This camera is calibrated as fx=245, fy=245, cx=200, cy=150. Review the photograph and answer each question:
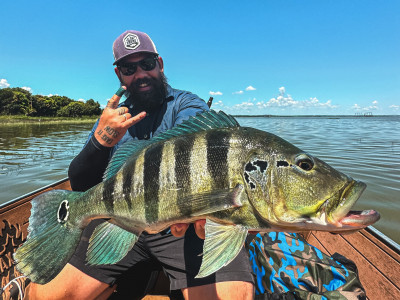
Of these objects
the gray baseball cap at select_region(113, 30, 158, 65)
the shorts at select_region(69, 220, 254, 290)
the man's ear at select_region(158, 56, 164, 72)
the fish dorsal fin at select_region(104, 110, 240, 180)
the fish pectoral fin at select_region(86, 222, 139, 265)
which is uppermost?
the gray baseball cap at select_region(113, 30, 158, 65)

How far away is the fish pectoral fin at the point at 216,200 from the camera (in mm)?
1497

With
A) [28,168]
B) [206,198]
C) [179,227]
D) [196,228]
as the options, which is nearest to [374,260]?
[196,228]

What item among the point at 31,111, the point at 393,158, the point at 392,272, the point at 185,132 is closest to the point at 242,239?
the point at 185,132

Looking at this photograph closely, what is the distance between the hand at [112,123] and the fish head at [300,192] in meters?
1.21

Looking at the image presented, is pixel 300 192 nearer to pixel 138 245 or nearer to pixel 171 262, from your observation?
pixel 171 262

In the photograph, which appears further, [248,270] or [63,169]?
[63,169]

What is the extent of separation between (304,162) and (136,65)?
2.49 m

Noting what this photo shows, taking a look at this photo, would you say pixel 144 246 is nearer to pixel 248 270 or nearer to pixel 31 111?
pixel 248 270

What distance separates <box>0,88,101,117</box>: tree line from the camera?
2454 inches

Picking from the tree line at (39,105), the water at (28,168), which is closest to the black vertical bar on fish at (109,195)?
the water at (28,168)

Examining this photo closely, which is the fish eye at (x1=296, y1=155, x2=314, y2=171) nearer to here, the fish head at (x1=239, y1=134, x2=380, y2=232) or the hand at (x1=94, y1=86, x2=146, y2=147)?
the fish head at (x1=239, y1=134, x2=380, y2=232)

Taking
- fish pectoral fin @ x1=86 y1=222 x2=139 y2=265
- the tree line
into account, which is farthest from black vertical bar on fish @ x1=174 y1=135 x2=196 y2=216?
the tree line

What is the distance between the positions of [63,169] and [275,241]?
9725 millimetres

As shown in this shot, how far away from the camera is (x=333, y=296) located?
2.35 metres
